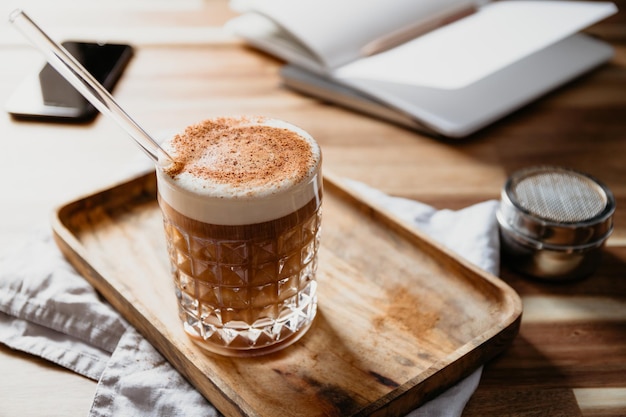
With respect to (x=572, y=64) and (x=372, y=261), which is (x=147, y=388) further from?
(x=572, y=64)

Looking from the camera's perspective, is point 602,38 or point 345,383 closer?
point 345,383

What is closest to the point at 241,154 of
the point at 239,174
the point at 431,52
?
the point at 239,174

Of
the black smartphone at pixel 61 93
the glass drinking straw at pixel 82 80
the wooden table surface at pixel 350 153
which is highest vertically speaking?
the glass drinking straw at pixel 82 80

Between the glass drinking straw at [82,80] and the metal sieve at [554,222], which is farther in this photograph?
the metal sieve at [554,222]

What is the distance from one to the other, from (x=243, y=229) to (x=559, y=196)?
376mm

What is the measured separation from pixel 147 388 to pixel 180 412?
41mm

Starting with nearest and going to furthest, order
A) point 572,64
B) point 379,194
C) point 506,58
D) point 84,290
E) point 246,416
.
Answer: point 246,416
point 84,290
point 379,194
point 506,58
point 572,64

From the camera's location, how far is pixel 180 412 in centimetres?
66

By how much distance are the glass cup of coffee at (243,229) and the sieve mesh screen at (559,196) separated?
250mm

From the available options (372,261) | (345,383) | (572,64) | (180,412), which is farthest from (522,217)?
(572,64)

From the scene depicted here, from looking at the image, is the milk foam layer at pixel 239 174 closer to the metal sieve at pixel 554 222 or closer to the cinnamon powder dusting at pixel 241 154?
the cinnamon powder dusting at pixel 241 154

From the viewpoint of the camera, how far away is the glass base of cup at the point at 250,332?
0.71 metres

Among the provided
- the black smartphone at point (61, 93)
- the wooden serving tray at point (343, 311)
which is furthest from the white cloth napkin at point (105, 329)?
the black smartphone at point (61, 93)

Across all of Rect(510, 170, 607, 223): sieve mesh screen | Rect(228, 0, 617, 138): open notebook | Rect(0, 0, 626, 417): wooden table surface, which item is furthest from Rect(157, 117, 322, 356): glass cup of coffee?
Rect(228, 0, 617, 138): open notebook
